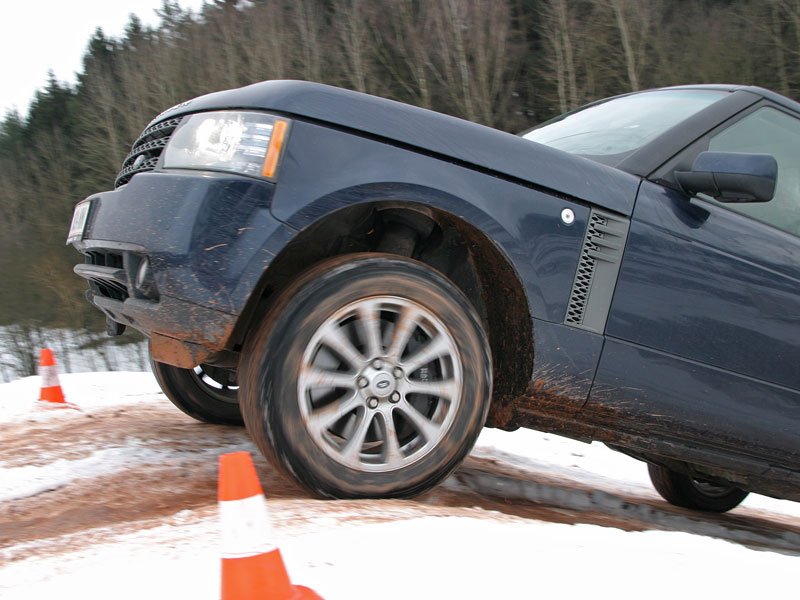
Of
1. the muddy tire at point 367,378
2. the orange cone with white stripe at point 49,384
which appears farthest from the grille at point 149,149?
the orange cone with white stripe at point 49,384

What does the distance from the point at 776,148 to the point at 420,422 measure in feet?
6.41

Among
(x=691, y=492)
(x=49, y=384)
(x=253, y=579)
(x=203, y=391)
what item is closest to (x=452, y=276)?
(x=253, y=579)

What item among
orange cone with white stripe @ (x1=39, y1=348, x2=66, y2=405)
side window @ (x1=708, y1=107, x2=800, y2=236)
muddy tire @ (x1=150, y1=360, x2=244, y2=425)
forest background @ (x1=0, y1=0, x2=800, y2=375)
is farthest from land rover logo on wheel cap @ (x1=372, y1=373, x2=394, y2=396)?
forest background @ (x1=0, y1=0, x2=800, y2=375)

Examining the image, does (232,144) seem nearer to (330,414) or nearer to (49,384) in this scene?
(330,414)

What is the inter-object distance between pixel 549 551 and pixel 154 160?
6.27 feet

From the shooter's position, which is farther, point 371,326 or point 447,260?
point 447,260

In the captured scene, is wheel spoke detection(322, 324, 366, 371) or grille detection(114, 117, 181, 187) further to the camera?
grille detection(114, 117, 181, 187)

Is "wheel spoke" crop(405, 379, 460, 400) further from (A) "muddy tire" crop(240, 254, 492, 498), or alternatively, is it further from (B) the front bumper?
(B) the front bumper

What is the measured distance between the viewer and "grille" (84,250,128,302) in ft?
9.44

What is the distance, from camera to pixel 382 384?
2.58 metres

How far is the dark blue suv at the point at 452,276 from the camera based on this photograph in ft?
8.09

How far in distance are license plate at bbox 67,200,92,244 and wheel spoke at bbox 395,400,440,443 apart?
4.75 ft

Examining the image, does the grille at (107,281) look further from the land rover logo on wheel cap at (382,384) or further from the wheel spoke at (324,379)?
the land rover logo on wheel cap at (382,384)

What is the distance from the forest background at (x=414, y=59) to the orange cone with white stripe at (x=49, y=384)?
51.6 ft
